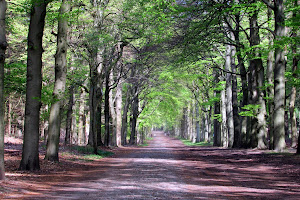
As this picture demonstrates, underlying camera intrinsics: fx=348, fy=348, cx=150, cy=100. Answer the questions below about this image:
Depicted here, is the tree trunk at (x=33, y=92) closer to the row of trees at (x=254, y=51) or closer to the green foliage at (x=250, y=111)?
the row of trees at (x=254, y=51)

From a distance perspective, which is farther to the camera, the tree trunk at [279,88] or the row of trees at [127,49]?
the tree trunk at [279,88]

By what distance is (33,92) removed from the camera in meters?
12.0

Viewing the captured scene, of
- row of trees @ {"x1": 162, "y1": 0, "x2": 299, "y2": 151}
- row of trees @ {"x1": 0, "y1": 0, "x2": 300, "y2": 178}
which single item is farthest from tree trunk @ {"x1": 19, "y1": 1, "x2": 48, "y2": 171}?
row of trees @ {"x1": 162, "y1": 0, "x2": 299, "y2": 151}

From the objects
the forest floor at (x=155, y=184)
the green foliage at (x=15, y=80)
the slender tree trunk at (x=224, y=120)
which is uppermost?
the green foliage at (x=15, y=80)

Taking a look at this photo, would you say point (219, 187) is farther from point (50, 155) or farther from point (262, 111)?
point (262, 111)

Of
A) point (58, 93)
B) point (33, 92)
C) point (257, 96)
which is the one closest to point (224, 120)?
point (257, 96)

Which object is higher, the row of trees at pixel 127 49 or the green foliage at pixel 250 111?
the row of trees at pixel 127 49

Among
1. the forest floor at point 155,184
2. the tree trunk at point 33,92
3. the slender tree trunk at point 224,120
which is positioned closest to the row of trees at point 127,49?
the tree trunk at point 33,92

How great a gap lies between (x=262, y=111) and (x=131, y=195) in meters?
16.2

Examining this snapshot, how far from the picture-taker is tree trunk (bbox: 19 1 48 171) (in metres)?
11.8

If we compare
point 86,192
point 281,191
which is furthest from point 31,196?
point 281,191

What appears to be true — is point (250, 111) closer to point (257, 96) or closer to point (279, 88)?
point (257, 96)

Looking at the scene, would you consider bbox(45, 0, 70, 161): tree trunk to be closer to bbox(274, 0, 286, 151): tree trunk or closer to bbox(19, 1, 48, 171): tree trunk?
bbox(19, 1, 48, 171): tree trunk

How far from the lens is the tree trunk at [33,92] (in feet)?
38.7
